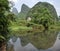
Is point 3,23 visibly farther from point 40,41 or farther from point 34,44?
point 40,41

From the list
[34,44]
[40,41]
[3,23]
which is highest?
[3,23]

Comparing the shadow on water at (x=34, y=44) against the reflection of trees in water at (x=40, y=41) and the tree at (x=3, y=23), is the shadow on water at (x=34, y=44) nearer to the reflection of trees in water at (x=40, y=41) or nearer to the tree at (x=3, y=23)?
the reflection of trees in water at (x=40, y=41)

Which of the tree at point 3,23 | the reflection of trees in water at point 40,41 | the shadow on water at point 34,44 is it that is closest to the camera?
the tree at point 3,23

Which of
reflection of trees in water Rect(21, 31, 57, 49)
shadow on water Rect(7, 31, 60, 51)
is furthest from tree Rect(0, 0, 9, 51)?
reflection of trees in water Rect(21, 31, 57, 49)

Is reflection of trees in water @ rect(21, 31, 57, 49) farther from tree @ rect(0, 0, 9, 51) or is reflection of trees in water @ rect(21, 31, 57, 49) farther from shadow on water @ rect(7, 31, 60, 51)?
tree @ rect(0, 0, 9, 51)

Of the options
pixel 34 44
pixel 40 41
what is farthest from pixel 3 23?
pixel 40 41

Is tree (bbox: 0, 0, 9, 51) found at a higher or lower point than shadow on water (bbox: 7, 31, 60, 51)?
higher

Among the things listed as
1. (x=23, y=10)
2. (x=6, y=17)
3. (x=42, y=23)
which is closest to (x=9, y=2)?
(x=6, y=17)

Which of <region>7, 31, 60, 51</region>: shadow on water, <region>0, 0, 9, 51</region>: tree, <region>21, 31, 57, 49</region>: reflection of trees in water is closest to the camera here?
<region>0, 0, 9, 51</region>: tree

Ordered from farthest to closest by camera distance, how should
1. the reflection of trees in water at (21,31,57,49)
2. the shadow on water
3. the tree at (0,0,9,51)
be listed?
the reflection of trees in water at (21,31,57,49)
the shadow on water
the tree at (0,0,9,51)

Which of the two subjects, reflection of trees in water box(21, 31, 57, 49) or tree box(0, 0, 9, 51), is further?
reflection of trees in water box(21, 31, 57, 49)

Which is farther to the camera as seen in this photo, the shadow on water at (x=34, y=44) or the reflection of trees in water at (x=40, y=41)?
the reflection of trees in water at (x=40, y=41)

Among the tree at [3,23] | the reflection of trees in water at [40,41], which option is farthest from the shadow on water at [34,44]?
the tree at [3,23]

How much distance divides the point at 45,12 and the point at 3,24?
44.1 metres
